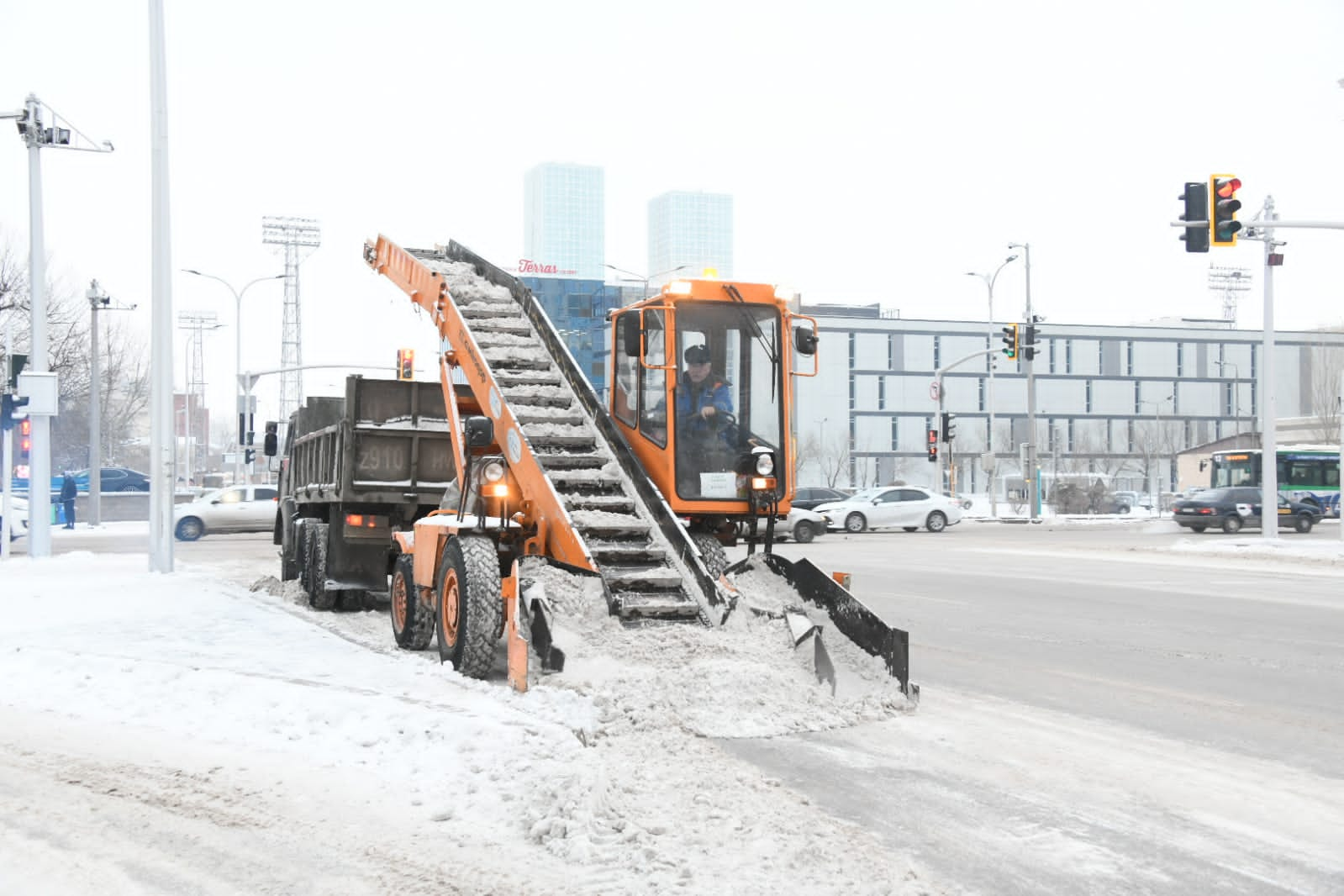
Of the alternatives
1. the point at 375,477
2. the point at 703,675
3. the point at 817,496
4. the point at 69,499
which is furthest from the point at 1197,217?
the point at 69,499

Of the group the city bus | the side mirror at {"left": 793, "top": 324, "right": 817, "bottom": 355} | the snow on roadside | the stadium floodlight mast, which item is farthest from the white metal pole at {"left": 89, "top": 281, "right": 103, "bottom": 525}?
the city bus

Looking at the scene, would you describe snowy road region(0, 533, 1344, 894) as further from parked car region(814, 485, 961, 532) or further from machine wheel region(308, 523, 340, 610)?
parked car region(814, 485, 961, 532)

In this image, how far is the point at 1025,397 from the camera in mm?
94562

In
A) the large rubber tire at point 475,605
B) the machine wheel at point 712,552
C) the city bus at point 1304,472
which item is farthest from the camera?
the city bus at point 1304,472

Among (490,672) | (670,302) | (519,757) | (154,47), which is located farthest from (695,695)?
(154,47)

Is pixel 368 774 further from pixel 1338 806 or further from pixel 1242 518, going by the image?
pixel 1242 518

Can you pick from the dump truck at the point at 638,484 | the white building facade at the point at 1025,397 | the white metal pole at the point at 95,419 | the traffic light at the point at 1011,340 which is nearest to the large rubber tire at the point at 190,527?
the white metal pole at the point at 95,419

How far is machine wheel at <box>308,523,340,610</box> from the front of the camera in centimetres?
1417

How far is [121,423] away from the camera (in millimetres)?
65375

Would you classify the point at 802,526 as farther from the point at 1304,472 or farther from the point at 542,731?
the point at 542,731

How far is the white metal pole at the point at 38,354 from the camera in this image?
20.9m

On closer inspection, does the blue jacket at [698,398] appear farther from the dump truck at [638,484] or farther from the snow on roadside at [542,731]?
the snow on roadside at [542,731]

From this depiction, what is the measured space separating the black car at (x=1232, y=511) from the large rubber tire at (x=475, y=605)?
33721mm

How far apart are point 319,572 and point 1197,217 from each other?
15160mm
